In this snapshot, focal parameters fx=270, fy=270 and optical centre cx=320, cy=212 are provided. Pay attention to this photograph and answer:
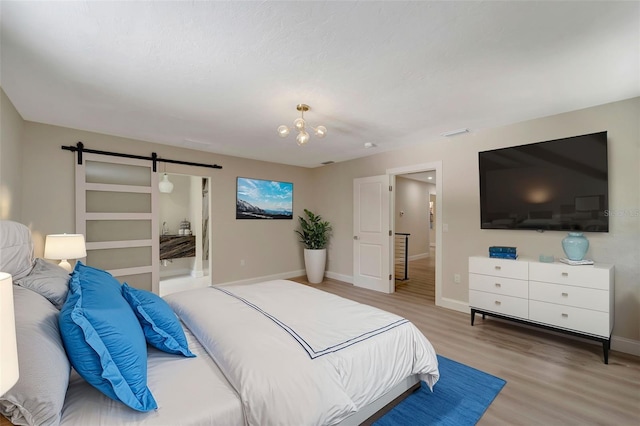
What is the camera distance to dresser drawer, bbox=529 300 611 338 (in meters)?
2.46

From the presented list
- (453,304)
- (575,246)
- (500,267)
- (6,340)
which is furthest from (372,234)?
(6,340)

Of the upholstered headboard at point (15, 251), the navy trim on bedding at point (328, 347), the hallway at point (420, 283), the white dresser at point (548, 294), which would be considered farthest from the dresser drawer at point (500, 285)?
the upholstered headboard at point (15, 251)

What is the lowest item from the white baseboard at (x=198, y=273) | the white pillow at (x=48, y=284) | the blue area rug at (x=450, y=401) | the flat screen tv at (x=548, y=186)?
the blue area rug at (x=450, y=401)

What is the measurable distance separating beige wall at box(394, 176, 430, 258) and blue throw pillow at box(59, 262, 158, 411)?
23.5 ft

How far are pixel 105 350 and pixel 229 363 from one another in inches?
20.8

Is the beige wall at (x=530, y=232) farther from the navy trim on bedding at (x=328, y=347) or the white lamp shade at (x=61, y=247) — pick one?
the white lamp shade at (x=61, y=247)

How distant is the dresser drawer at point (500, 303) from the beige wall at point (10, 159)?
4962mm

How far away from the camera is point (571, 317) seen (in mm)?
2621

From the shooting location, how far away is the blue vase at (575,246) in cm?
268

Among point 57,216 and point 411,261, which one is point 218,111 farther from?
point 411,261

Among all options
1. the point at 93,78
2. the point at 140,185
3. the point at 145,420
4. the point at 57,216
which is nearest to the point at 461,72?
the point at 145,420

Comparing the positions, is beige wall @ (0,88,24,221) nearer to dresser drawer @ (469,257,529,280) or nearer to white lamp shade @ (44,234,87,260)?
white lamp shade @ (44,234,87,260)

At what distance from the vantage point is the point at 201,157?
4.69 m

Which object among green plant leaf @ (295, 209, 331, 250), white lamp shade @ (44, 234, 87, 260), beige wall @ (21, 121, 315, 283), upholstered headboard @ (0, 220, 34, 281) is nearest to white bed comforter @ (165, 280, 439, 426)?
upholstered headboard @ (0, 220, 34, 281)
